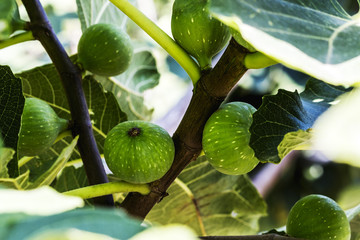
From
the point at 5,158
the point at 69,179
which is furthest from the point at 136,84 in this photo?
the point at 5,158

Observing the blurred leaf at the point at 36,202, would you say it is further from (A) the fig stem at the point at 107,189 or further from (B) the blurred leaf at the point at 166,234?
(A) the fig stem at the point at 107,189

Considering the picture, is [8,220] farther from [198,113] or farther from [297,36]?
[198,113]

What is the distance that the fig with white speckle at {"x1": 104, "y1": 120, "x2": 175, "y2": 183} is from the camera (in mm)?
653

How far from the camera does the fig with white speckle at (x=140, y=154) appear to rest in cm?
65

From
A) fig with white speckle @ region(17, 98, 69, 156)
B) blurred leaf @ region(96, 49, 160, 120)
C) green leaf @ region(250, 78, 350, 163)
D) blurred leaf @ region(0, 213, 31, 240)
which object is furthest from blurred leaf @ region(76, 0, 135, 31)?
blurred leaf @ region(0, 213, 31, 240)

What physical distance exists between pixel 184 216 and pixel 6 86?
0.64m

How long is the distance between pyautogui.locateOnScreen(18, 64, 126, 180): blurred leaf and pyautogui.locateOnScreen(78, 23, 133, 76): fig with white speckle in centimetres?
10

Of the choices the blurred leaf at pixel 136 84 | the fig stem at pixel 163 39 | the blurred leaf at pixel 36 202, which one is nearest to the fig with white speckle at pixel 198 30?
the fig stem at pixel 163 39

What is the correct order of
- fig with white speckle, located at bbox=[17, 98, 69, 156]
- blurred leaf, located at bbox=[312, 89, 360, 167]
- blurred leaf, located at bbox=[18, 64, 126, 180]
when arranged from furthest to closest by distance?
blurred leaf, located at bbox=[18, 64, 126, 180]
fig with white speckle, located at bbox=[17, 98, 69, 156]
blurred leaf, located at bbox=[312, 89, 360, 167]

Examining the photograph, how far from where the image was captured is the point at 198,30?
0.64 m

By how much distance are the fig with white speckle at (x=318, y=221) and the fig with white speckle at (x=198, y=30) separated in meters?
0.28

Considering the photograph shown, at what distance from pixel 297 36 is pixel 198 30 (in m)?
0.25

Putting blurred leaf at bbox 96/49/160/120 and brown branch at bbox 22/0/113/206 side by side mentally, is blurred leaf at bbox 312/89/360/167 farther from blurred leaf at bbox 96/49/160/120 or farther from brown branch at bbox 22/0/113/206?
blurred leaf at bbox 96/49/160/120

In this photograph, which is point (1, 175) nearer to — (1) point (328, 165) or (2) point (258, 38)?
(2) point (258, 38)
